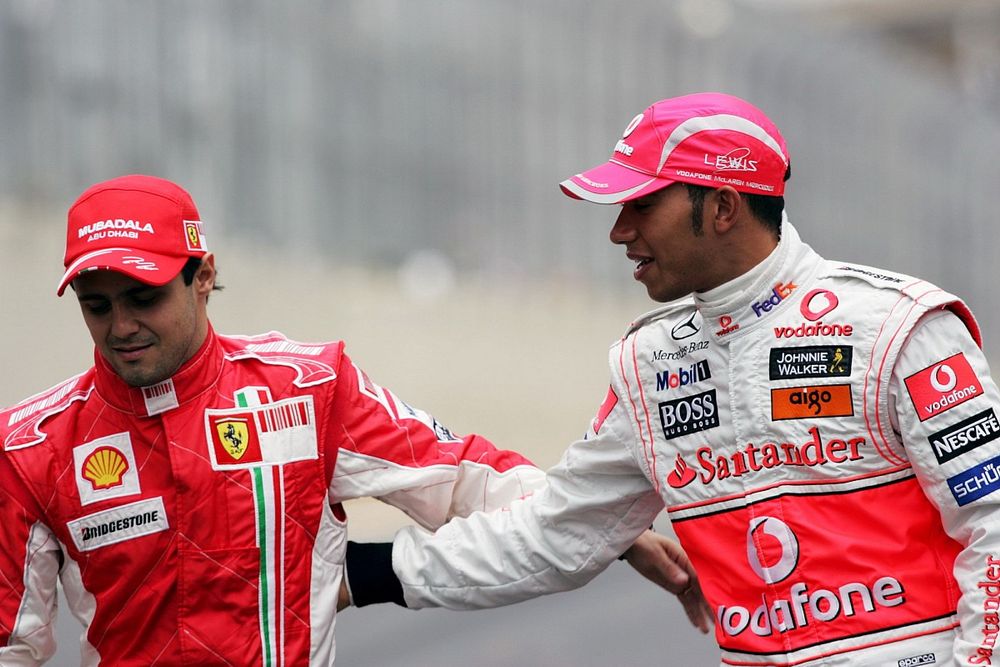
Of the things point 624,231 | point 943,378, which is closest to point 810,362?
point 943,378

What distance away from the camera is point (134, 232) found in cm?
357

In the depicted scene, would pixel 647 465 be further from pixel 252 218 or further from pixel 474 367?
pixel 474 367

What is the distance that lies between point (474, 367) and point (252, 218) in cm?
431

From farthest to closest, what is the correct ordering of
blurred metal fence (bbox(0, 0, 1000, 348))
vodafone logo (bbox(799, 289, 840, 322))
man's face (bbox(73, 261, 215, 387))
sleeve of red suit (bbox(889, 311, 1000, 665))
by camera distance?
blurred metal fence (bbox(0, 0, 1000, 348)) < man's face (bbox(73, 261, 215, 387)) < vodafone logo (bbox(799, 289, 840, 322)) < sleeve of red suit (bbox(889, 311, 1000, 665))

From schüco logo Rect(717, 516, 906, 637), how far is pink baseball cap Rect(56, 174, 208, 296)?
1.45 meters

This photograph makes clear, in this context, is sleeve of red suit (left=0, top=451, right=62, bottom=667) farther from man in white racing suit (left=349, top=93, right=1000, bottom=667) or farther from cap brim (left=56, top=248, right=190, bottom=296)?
man in white racing suit (left=349, top=93, right=1000, bottom=667)

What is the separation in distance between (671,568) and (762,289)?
883mm

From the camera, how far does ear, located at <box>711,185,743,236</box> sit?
3.46m

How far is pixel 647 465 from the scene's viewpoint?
11.9ft

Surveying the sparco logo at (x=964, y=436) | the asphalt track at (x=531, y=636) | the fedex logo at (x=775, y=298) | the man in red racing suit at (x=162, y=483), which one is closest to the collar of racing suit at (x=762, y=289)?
the fedex logo at (x=775, y=298)

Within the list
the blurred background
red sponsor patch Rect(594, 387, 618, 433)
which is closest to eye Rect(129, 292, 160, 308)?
red sponsor patch Rect(594, 387, 618, 433)

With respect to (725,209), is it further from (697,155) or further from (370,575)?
(370,575)

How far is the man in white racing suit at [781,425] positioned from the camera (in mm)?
3133

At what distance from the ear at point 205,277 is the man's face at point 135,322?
0.28 ft
